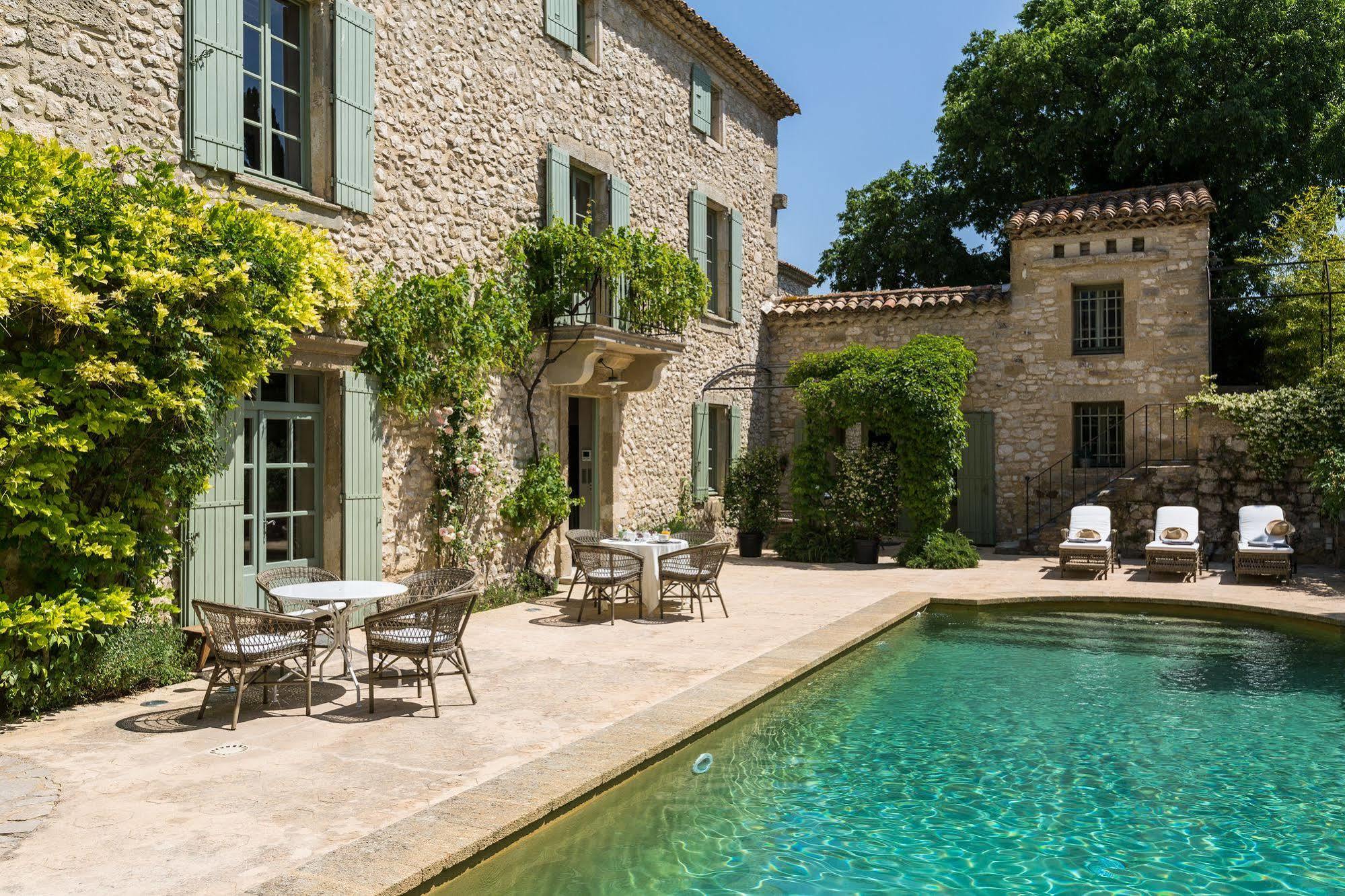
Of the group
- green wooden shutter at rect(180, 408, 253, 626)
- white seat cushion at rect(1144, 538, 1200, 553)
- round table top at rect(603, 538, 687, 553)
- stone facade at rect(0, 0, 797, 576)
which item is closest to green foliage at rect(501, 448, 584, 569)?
stone facade at rect(0, 0, 797, 576)

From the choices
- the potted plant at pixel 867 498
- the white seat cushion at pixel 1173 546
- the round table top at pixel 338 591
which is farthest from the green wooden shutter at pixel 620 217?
the white seat cushion at pixel 1173 546

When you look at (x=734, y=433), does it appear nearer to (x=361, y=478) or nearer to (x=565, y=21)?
(x=565, y=21)

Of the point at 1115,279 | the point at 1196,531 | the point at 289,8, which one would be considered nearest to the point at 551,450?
the point at 289,8

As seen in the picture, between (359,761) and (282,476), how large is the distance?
337cm

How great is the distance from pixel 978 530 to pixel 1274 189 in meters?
8.53

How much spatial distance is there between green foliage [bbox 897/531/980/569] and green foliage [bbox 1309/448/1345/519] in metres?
3.87

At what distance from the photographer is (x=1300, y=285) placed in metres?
14.4

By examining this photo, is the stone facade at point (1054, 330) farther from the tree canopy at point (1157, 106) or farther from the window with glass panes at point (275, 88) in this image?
the window with glass panes at point (275, 88)

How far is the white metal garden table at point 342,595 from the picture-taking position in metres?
5.62

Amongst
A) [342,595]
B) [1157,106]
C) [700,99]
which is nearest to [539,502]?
[342,595]

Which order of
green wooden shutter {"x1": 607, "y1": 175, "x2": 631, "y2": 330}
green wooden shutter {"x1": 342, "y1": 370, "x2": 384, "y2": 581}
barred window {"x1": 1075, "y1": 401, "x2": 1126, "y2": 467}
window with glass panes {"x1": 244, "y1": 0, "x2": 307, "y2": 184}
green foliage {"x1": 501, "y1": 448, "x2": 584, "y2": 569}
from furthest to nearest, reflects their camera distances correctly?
barred window {"x1": 1075, "y1": 401, "x2": 1126, "y2": 467} → green wooden shutter {"x1": 607, "y1": 175, "x2": 631, "y2": 330} → green foliage {"x1": 501, "y1": 448, "x2": 584, "y2": 569} → green wooden shutter {"x1": 342, "y1": 370, "x2": 384, "y2": 581} → window with glass panes {"x1": 244, "y1": 0, "x2": 307, "y2": 184}

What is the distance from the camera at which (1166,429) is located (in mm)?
13789

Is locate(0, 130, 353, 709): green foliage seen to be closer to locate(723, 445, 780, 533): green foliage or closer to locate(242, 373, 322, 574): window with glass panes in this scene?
locate(242, 373, 322, 574): window with glass panes

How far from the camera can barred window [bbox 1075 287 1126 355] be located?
1427 cm
